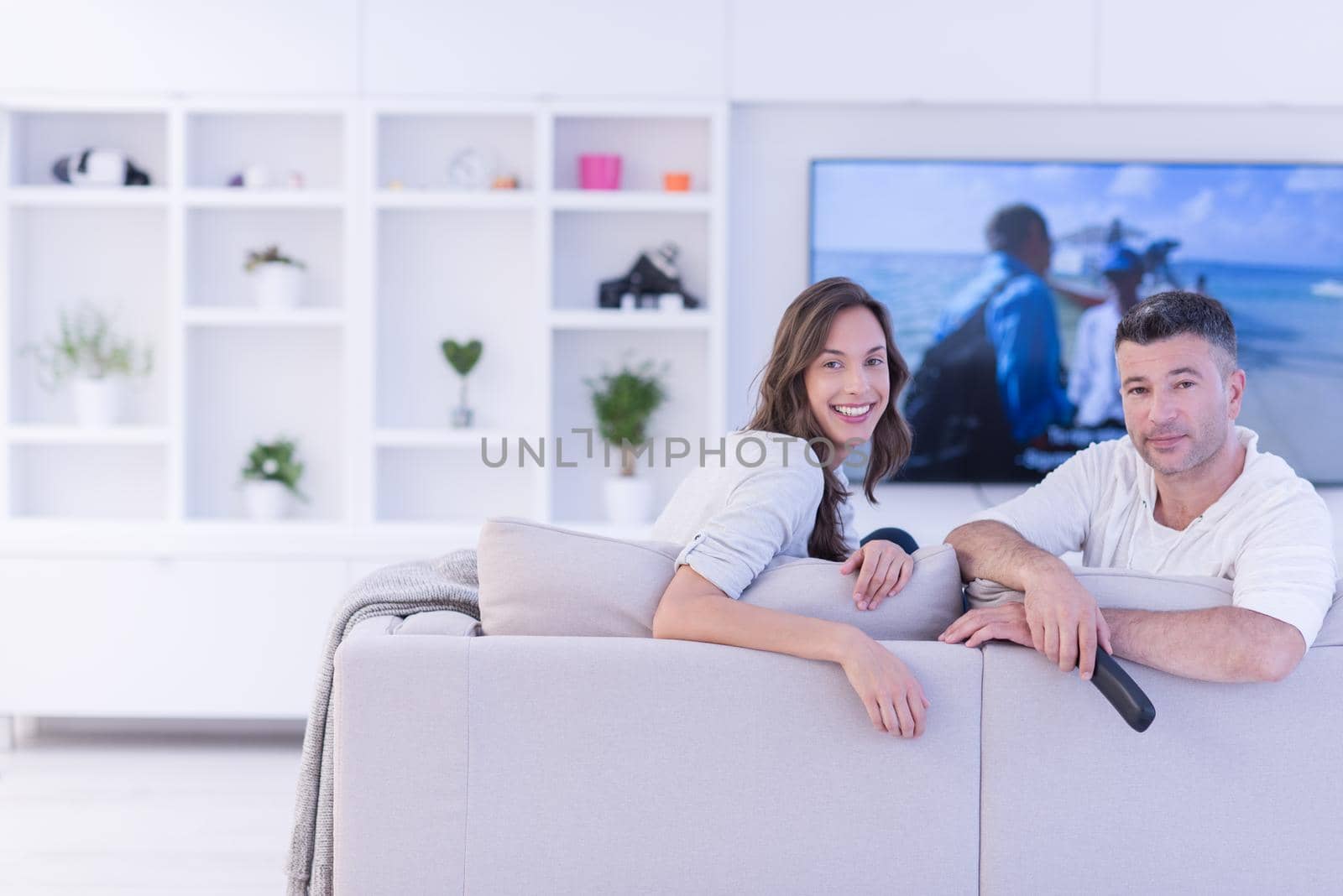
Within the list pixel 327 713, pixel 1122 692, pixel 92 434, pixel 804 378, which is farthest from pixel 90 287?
pixel 1122 692

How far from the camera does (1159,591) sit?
4.72 ft

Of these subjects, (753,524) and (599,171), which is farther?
(599,171)

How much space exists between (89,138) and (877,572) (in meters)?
3.52

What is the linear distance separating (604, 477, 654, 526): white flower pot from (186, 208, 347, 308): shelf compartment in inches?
44.8

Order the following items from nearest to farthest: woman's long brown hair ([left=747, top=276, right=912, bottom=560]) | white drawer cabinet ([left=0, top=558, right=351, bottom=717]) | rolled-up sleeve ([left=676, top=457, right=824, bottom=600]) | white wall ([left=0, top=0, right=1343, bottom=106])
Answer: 1. rolled-up sleeve ([left=676, top=457, right=824, bottom=600])
2. woman's long brown hair ([left=747, top=276, right=912, bottom=560])
3. white drawer cabinet ([left=0, top=558, right=351, bottom=717])
4. white wall ([left=0, top=0, right=1343, bottom=106])

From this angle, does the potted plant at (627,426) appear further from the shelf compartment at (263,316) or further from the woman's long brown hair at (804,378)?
the woman's long brown hair at (804,378)

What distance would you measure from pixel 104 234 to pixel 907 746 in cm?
353

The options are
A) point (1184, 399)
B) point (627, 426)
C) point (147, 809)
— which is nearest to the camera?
point (1184, 399)

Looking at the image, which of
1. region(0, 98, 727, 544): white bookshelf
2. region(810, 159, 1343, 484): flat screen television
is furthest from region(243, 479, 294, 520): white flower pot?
region(810, 159, 1343, 484): flat screen television

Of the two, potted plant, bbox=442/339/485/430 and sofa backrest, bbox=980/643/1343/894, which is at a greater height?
potted plant, bbox=442/339/485/430

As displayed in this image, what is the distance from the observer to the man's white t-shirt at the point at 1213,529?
141 cm

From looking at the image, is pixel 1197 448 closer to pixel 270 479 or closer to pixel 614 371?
pixel 614 371

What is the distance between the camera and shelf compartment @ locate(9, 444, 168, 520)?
3926mm

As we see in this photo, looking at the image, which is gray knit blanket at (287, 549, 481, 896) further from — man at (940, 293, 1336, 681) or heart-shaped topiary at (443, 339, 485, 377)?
heart-shaped topiary at (443, 339, 485, 377)
